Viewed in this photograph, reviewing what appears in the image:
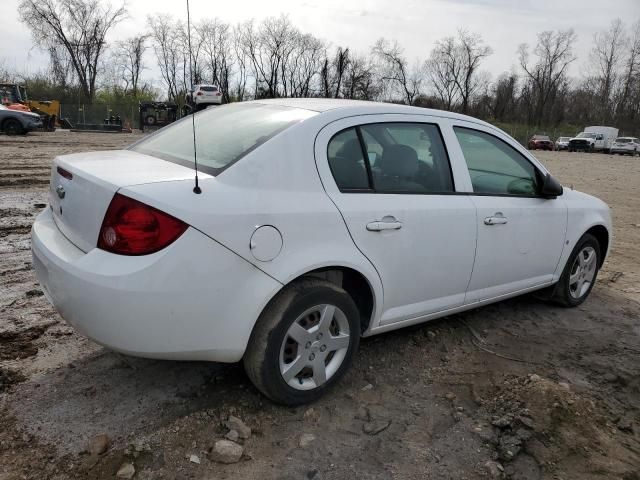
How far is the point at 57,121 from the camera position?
3462 cm

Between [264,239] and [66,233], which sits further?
[66,233]

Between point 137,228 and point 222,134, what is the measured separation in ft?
3.10

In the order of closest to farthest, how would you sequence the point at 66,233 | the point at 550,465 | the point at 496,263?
the point at 550,465, the point at 66,233, the point at 496,263

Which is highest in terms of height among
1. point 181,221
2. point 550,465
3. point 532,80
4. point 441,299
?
point 532,80

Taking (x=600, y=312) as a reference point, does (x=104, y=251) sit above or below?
above

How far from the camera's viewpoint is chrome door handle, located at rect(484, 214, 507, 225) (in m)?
3.60

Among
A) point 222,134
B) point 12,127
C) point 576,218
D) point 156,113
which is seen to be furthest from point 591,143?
point 222,134

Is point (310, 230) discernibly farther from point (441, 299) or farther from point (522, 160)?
point (522, 160)

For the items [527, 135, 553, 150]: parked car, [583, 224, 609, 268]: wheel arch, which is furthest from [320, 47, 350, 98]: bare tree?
[583, 224, 609, 268]: wheel arch

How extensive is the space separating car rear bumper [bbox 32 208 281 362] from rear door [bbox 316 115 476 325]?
2.34 feet

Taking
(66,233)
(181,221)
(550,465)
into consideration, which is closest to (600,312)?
(550,465)

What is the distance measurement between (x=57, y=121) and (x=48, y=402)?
3639 centimetres

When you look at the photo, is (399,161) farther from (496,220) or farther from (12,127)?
(12,127)

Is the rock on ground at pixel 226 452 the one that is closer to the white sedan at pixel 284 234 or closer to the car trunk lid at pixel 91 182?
the white sedan at pixel 284 234
